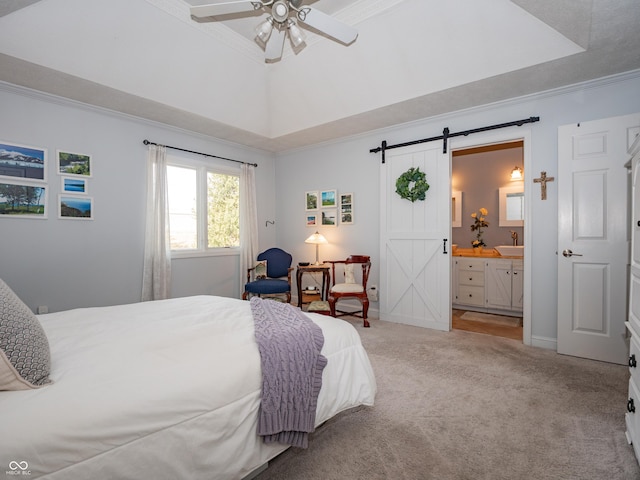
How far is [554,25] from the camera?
2541mm

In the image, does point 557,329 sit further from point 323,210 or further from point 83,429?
point 83,429

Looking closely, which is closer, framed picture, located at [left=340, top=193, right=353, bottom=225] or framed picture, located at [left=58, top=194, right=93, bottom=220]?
framed picture, located at [left=58, top=194, right=93, bottom=220]

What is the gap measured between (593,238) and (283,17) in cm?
336

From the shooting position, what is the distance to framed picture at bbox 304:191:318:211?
5478 mm

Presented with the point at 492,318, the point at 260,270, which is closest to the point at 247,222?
the point at 260,270

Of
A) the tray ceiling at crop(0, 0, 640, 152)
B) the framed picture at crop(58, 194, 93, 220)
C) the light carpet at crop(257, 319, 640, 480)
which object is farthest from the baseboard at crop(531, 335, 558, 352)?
the framed picture at crop(58, 194, 93, 220)

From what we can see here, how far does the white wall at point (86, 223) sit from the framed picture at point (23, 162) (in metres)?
0.06

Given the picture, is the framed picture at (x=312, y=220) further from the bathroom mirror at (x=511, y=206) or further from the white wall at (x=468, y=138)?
the bathroom mirror at (x=511, y=206)

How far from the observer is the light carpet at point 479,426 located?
1.70 metres

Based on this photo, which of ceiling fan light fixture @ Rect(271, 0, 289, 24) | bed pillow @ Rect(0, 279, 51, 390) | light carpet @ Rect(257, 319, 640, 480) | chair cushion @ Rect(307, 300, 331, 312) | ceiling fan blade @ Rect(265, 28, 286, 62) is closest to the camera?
bed pillow @ Rect(0, 279, 51, 390)

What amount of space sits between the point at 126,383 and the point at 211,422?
1.16ft

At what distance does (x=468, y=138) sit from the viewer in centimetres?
401

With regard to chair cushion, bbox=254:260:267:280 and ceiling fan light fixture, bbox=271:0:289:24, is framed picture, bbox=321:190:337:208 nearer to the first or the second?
chair cushion, bbox=254:260:267:280

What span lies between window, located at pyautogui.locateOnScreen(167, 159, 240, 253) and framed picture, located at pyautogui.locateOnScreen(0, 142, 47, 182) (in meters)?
1.38
